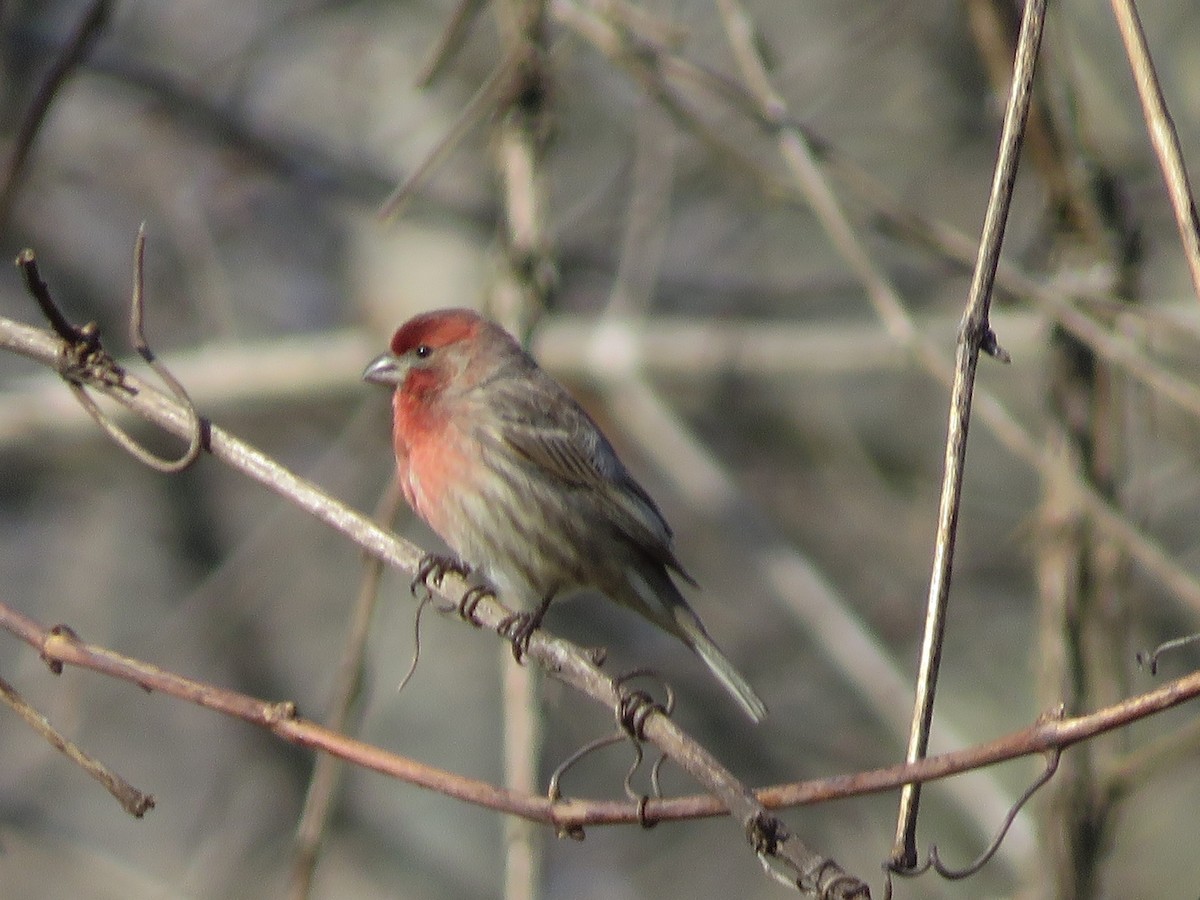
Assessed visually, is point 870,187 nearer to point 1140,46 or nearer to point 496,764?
point 1140,46

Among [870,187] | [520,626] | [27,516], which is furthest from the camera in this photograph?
[27,516]

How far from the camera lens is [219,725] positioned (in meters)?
11.0

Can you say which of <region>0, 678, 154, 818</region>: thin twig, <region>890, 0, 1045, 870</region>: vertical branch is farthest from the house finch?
<region>890, 0, 1045, 870</region>: vertical branch

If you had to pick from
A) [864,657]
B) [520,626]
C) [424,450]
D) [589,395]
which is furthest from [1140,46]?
[589,395]

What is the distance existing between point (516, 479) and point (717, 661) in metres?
1.06

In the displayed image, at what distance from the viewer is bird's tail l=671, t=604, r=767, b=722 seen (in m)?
5.20

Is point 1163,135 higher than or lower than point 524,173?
lower

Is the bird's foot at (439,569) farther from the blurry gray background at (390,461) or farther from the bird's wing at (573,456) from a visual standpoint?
the blurry gray background at (390,461)

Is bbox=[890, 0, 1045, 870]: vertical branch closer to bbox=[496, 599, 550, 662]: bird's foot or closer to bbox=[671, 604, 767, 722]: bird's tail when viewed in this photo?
bbox=[496, 599, 550, 662]: bird's foot

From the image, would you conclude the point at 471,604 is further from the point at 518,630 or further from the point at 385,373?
the point at 385,373

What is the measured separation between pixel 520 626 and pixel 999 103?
2842 mm

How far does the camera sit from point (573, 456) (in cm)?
621

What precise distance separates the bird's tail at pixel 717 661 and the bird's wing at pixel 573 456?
0.26 m

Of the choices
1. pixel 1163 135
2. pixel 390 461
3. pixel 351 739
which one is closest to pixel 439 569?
pixel 351 739
